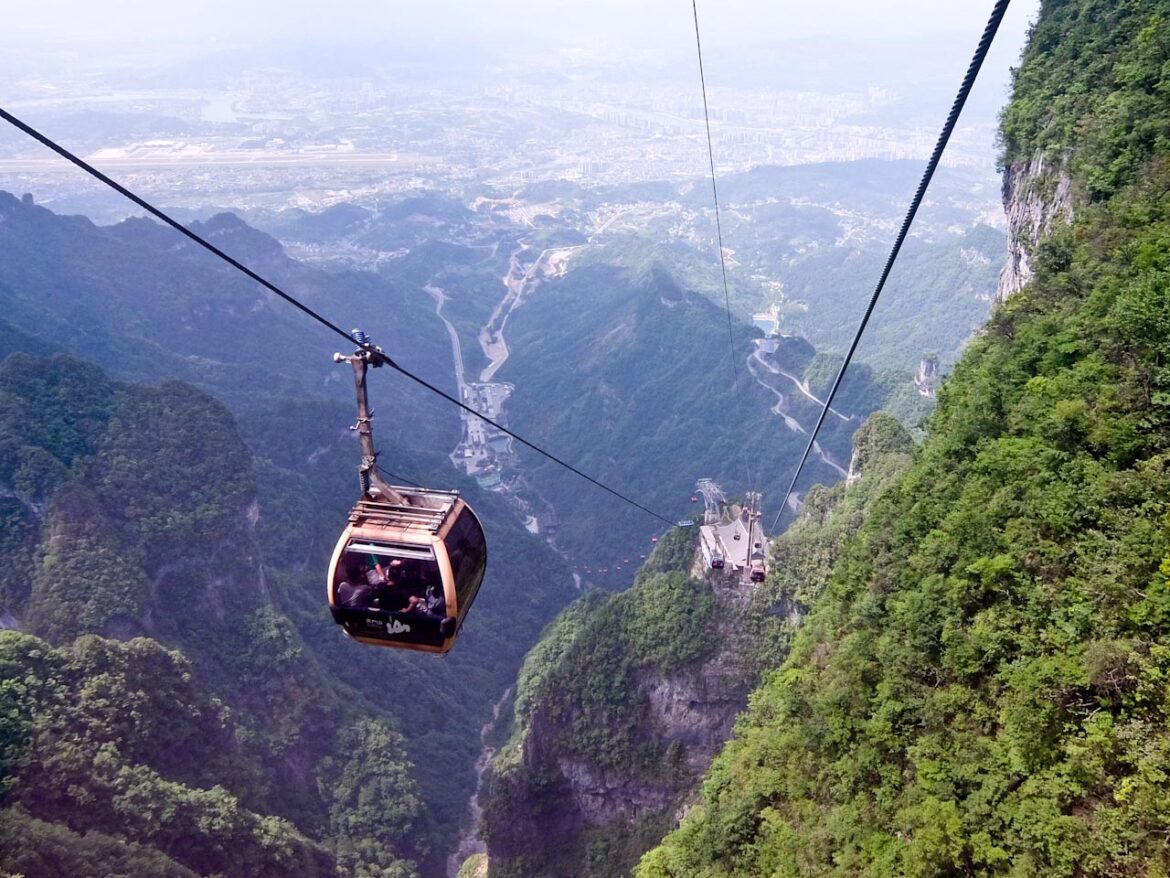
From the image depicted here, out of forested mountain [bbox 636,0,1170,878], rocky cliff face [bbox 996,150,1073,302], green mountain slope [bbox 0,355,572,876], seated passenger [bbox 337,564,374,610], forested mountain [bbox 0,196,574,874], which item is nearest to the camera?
forested mountain [bbox 636,0,1170,878]

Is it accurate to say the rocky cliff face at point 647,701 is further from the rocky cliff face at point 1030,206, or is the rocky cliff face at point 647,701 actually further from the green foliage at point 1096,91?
the green foliage at point 1096,91

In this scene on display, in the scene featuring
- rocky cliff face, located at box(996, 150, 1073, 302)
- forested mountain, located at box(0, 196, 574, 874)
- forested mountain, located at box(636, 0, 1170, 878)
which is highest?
rocky cliff face, located at box(996, 150, 1073, 302)

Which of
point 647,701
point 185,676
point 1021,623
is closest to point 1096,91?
point 1021,623

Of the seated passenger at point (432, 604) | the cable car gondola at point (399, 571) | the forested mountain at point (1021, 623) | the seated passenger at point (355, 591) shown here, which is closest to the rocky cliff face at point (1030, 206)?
the forested mountain at point (1021, 623)

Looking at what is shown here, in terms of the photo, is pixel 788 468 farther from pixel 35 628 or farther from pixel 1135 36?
pixel 35 628

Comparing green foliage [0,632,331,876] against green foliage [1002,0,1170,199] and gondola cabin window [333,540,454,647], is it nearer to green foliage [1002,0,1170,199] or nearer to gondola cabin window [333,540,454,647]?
gondola cabin window [333,540,454,647]

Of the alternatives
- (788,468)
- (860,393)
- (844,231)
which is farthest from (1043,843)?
(844,231)

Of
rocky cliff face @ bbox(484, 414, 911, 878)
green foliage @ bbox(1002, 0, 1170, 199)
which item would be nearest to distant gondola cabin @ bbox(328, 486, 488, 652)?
green foliage @ bbox(1002, 0, 1170, 199)

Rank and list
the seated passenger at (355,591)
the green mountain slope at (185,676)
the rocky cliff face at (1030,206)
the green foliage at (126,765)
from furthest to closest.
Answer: the green mountain slope at (185,676)
the green foliage at (126,765)
the rocky cliff face at (1030,206)
the seated passenger at (355,591)
